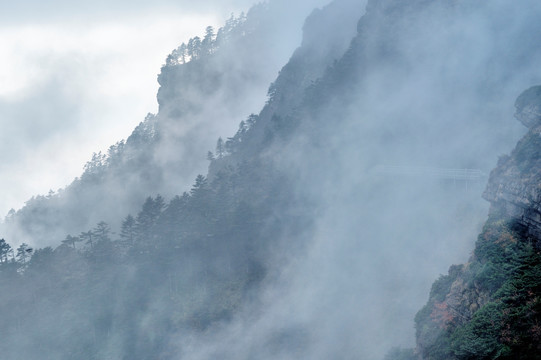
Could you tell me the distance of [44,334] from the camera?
52125 millimetres

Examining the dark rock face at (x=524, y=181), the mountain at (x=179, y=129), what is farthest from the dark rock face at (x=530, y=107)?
the mountain at (x=179, y=129)

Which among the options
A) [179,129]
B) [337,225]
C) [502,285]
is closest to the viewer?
[502,285]

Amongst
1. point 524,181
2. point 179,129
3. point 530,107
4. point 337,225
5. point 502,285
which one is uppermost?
point 179,129

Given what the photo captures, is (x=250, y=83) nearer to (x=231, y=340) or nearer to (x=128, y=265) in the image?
(x=128, y=265)

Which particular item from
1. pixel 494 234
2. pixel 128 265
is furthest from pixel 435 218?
pixel 128 265

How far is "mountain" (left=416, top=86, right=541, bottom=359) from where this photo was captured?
15.6 metres

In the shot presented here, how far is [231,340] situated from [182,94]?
9999cm

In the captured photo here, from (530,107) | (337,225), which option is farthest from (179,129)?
(530,107)

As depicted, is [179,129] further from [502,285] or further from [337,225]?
[502,285]

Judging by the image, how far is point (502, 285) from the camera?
18.6 m

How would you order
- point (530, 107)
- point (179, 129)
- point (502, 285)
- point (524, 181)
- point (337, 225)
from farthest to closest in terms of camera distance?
point (179, 129) < point (337, 225) < point (530, 107) < point (524, 181) < point (502, 285)

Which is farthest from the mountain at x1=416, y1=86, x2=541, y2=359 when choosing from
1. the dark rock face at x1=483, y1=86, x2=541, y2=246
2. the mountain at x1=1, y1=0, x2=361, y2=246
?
the mountain at x1=1, y1=0, x2=361, y2=246

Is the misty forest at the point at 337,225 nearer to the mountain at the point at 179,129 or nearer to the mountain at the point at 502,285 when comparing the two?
the mountain at the point at 502,285

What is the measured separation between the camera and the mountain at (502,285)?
15594 mm
